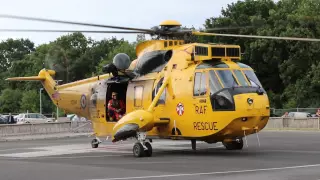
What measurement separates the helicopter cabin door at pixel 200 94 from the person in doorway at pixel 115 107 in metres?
5.08

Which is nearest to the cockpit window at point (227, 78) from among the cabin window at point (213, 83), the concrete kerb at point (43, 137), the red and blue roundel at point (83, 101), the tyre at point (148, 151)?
the cabin window at point (213, 83)

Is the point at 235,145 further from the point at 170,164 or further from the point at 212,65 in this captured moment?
the point at 170,164

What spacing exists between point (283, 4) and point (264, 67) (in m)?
10.3

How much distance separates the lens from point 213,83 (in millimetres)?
20516

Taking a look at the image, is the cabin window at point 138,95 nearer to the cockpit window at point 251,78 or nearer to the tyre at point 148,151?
the tyre at point 148,151

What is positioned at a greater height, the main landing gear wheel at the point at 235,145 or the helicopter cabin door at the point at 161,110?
the helicopter cabin door at the point at 161,110

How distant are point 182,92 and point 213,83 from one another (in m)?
1.58

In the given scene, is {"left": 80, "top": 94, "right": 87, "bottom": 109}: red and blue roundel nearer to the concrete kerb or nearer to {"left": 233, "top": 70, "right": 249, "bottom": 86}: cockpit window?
{"left": 233, "top": 70, "right": 249, "bottom": 86}: cockpit window

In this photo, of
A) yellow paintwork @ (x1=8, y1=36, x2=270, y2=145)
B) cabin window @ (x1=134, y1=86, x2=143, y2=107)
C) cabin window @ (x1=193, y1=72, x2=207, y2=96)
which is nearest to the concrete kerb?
yellow paintwork @ (x1=8, y1=36, x2=270, y2=145)

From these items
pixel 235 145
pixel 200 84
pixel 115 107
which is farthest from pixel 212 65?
pixel 115 107

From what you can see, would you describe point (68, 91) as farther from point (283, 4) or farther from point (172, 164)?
point (283, 4)

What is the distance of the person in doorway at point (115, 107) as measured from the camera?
82.8 ft

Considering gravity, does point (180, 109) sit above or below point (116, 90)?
below

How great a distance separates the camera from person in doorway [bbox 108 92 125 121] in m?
25.2
